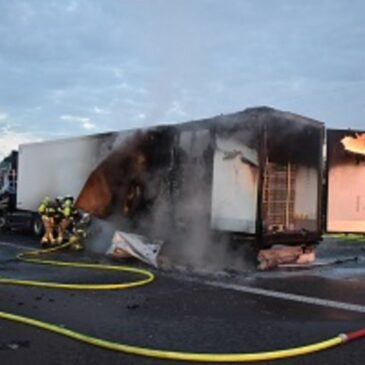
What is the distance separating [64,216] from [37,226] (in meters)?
3.49

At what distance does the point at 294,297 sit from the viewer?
366 inches

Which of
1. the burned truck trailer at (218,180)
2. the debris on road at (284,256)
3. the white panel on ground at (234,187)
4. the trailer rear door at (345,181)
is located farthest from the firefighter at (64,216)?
the trailer rear door at (345,181)

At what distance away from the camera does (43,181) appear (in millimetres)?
19328

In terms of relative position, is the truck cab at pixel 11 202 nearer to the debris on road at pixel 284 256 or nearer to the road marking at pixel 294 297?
the debris on road at pixel 284 256

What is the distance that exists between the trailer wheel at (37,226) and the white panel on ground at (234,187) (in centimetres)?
822

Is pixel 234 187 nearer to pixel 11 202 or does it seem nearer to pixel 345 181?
pixel 345 181

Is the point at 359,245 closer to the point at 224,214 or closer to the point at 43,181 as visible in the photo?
the point at 224,214

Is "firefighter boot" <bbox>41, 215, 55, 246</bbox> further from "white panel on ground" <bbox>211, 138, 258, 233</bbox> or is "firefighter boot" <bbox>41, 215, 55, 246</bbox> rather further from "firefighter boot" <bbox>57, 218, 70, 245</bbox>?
"white panel on ground" <bbox>211, 138, 258, 233</bbox>

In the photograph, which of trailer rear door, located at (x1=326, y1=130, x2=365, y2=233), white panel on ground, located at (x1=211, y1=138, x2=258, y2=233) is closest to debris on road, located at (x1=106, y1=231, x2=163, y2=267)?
white panel on ground, located at (x1=211, y1=138, x2=258, y2=233)

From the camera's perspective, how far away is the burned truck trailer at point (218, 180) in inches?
472

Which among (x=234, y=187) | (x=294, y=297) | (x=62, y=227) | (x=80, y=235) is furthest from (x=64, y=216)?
(x=294, y=297)

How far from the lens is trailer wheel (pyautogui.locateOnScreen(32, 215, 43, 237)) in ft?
62.3

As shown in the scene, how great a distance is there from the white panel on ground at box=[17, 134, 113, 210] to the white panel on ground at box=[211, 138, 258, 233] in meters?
3.92

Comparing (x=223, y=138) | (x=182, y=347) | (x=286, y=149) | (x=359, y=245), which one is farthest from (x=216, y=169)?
(x=359, y=245)
